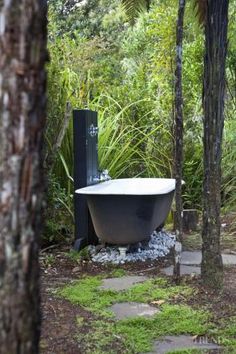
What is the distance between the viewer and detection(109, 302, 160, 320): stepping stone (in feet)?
11.3

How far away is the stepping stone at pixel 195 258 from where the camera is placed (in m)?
4.88

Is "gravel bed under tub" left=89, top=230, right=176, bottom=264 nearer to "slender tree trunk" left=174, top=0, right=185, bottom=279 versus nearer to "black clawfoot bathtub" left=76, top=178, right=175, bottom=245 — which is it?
"black clawfoot bathtub" left=76, top=178, right=175, bottom=245

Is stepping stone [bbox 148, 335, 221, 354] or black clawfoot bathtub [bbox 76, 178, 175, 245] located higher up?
black clawfoot bathtub [bbox 76, 178, 175, 245]

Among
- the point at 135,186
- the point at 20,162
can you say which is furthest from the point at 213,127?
the point at 20,162

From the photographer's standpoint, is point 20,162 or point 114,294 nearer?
point 20,162

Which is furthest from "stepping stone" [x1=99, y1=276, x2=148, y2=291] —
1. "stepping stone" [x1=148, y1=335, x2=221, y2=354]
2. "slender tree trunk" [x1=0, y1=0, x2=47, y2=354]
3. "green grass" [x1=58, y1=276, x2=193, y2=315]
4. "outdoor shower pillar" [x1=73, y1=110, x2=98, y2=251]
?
"slender tree trunk" [x1=0, y1=0, x2=47, y2=354]

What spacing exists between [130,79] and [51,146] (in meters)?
3.23

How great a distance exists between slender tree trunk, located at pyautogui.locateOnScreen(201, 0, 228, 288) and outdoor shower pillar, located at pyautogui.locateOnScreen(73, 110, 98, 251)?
184 centimetres

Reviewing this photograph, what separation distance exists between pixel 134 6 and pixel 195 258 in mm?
3257

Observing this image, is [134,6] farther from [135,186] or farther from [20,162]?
[20,162]

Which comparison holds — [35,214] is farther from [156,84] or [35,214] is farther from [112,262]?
[156,84]

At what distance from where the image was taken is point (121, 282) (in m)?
4.28

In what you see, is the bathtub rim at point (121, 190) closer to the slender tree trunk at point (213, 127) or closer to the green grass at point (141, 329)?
the slender tree trunk at point (213, 127)

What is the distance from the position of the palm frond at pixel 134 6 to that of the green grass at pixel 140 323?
375 cm
